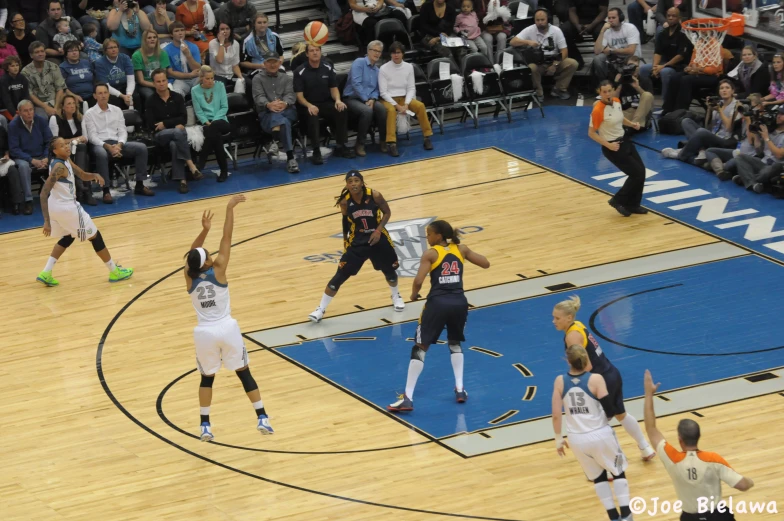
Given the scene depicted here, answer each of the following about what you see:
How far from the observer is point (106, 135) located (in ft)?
61.3

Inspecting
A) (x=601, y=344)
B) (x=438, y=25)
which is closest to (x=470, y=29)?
(x=438, y=25)

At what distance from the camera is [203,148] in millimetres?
19469

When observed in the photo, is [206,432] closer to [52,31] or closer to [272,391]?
[272,391]

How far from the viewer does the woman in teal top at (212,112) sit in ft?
63.4

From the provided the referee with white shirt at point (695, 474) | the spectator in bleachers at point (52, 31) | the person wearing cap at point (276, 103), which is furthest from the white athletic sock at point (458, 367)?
the spectator in bleachers at point (52, 31)

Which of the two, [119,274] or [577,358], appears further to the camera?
[119,274]

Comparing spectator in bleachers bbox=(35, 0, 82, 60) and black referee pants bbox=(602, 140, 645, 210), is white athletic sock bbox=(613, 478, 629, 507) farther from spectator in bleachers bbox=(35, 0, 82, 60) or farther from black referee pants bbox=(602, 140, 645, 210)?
spectator in bleachers bbox=(35, 0, 82, 60)

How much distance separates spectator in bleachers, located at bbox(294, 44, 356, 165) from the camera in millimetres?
19891

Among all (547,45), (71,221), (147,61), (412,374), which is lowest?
(412,374)

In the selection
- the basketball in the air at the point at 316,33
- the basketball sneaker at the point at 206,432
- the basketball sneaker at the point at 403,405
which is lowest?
the basketball sneaker at the point at 403,405

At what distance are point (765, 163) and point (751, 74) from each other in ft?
7.25

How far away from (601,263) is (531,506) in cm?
586

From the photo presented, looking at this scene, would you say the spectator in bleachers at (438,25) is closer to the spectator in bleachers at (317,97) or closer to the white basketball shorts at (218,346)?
the spectator in bleachers at (317,97)

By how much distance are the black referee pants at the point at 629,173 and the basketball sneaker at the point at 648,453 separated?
6574 millimetres
